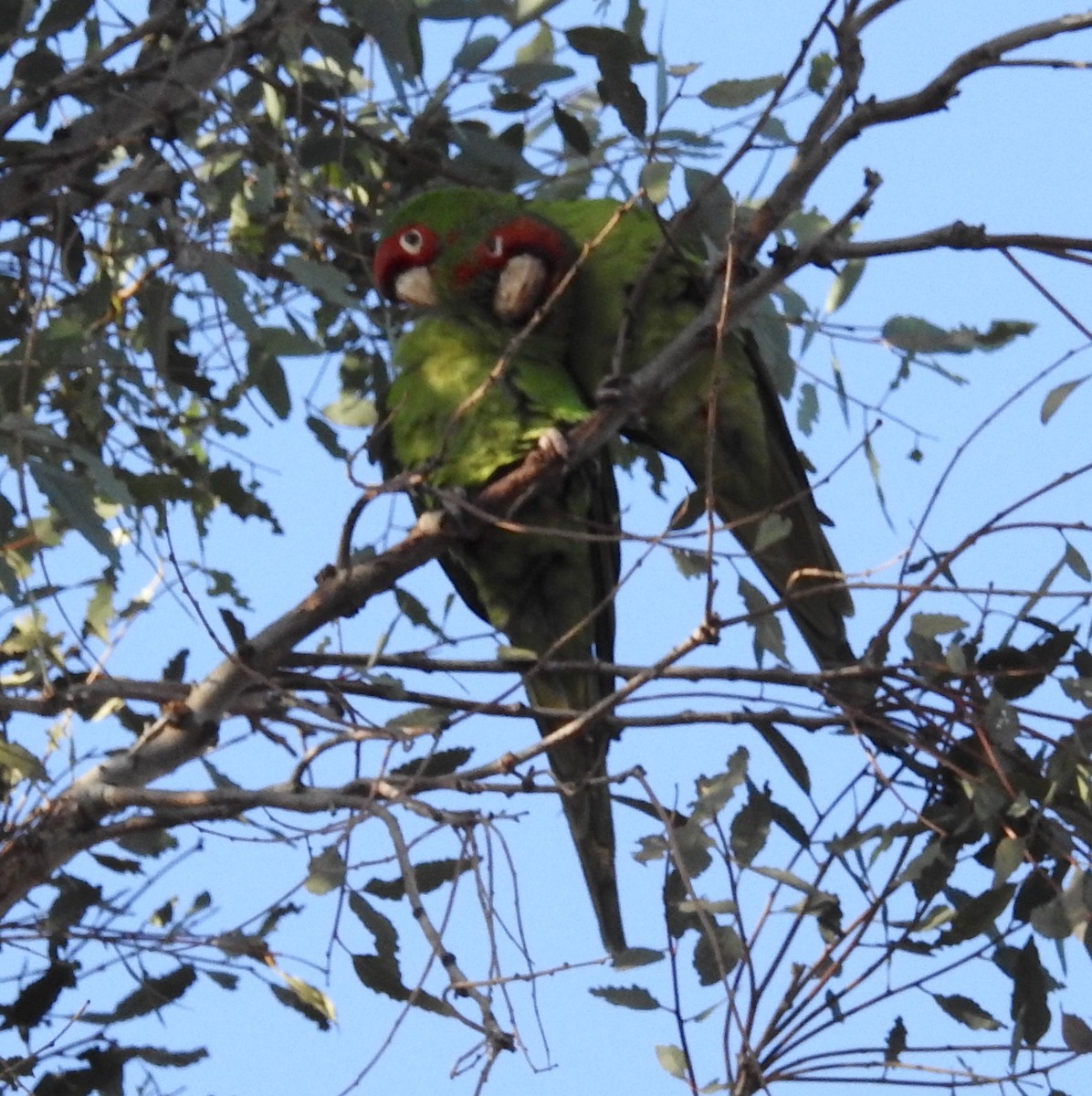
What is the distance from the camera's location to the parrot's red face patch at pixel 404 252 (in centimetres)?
259

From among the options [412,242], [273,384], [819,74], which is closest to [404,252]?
[412,242]

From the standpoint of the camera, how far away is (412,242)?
2598mm

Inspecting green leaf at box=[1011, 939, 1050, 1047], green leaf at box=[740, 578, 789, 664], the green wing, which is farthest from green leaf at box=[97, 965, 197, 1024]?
the green wing

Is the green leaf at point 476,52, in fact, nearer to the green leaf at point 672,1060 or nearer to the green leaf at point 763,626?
the green leaf at point 763,626

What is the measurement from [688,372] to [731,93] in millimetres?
589

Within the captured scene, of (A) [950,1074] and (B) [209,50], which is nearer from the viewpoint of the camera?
(A) [950,1074]

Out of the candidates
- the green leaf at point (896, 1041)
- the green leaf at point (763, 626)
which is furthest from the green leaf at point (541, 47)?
the green leaf at point (896, 1041)

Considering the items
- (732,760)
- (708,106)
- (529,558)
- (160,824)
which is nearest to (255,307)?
(529,558)

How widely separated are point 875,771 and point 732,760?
0.17 metres

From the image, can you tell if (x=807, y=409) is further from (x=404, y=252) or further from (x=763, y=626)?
(x=404, y=252)

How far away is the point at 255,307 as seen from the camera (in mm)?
2416

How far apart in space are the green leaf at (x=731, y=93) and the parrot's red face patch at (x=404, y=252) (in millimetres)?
737

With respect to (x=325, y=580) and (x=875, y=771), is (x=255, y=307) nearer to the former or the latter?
(x=325, y=580)

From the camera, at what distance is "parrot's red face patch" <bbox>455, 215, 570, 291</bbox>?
2.61m
